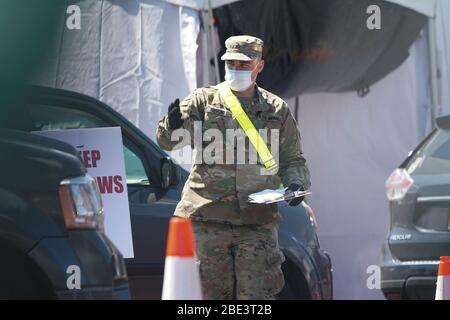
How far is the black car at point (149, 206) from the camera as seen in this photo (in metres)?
6.47

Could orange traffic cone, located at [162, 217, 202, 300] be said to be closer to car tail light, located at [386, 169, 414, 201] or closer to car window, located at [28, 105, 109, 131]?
car window, located at [28, 105, 109, 131]

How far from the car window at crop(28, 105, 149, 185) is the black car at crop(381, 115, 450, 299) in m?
2.08

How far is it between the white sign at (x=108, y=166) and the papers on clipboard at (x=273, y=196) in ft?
2.99

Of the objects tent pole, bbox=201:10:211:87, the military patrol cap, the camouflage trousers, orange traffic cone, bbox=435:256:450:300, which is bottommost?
orange traffic cone, bbox=435:256:450:300

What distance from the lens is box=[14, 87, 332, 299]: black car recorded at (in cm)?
647

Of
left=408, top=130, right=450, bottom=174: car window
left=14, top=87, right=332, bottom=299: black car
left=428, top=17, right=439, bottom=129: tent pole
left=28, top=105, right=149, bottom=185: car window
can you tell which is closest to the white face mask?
left=14, top=87, right=332, bottom=299: black car

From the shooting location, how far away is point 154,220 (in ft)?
21.8

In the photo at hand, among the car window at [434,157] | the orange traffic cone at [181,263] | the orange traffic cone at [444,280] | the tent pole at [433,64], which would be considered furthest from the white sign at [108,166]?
the tent pole at [433,64]

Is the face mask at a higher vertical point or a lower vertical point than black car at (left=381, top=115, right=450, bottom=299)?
higher

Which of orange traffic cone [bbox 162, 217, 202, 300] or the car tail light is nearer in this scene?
orange traffic cone [bbox 162, 217, 202, 300]

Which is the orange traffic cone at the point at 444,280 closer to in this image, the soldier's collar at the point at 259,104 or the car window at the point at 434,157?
the soldier's collar at the point at 259,104
